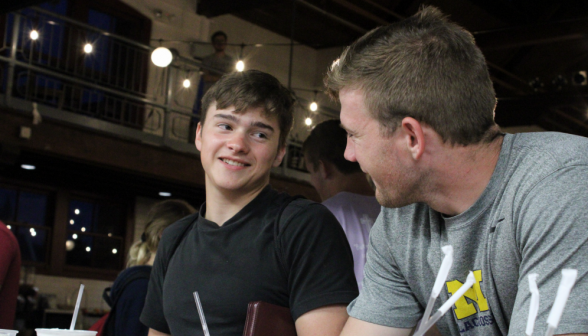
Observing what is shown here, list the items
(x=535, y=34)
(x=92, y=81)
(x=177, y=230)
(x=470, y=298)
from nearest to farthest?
(x=470, y=298), (x=177, y=230), (x=92, y=81), (x=535, y=34)

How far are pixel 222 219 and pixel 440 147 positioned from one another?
0.77m

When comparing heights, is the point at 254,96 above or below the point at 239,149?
above

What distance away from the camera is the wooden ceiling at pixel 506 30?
959cm

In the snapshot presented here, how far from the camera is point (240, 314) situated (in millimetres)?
1633

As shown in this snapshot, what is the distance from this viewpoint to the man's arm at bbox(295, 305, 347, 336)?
5.03 feet

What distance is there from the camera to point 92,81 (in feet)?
26.9

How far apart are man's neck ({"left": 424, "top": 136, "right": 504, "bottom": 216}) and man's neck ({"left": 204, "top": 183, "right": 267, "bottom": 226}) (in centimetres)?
68

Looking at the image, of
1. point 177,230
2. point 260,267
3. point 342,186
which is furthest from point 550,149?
point 342,186

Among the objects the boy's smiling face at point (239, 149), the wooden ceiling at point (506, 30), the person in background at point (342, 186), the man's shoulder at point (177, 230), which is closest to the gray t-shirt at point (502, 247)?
the boy's smiling face at point (239, 149)

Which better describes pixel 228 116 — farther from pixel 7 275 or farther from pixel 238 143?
pixel 7 275

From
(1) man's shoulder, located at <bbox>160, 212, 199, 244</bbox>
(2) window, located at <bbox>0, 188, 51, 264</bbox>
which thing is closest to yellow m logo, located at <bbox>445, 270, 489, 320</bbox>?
(1) man's shoulder, located at <bbox>160, 212, 199, 244</bbox>

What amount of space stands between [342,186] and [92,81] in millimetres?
6184

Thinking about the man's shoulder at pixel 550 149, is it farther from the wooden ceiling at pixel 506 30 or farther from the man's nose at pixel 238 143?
the wooden ceiling at pixel 506 30

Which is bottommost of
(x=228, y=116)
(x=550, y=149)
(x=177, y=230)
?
(x=177, y=230)
